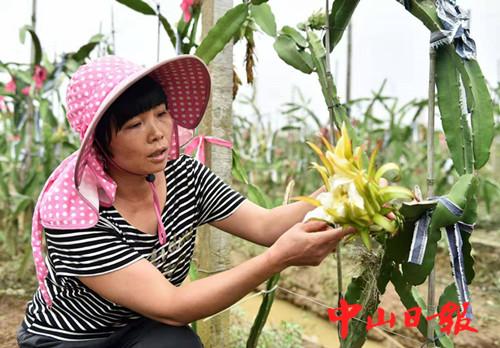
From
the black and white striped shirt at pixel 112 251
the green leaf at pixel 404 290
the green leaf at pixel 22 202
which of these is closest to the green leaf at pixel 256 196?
the black and white striped shirt at pixel 112 251

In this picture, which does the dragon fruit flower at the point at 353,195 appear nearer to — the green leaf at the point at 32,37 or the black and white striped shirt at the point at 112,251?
the black and white striped shirt at the point at 112,251

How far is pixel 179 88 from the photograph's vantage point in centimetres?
100

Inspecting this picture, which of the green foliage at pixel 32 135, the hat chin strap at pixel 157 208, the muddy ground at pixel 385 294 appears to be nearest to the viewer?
the hat chin strap at pixel 157 208

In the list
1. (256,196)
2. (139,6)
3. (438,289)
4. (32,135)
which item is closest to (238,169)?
(256,196)

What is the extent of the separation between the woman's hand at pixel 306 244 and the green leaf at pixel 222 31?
544 millimetres

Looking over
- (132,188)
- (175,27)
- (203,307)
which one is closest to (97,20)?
(175,27)

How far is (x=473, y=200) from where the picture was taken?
2.45 feet

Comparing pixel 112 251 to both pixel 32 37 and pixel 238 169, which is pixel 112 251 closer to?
pixel 238 169

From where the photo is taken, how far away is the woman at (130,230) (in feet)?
2.51

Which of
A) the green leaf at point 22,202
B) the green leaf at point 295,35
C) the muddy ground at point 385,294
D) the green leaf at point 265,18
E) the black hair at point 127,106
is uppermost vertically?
the green leaf at point 265,18

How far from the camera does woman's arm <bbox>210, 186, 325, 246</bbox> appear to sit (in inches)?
38.6

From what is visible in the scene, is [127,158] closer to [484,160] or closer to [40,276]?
[40,276]

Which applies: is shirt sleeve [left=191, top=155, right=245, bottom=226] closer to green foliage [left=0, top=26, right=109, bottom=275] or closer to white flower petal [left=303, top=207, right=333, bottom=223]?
white flower petal [left=303, top=207, right=333, bottom=223]

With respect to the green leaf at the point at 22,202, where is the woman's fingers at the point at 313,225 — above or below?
above
